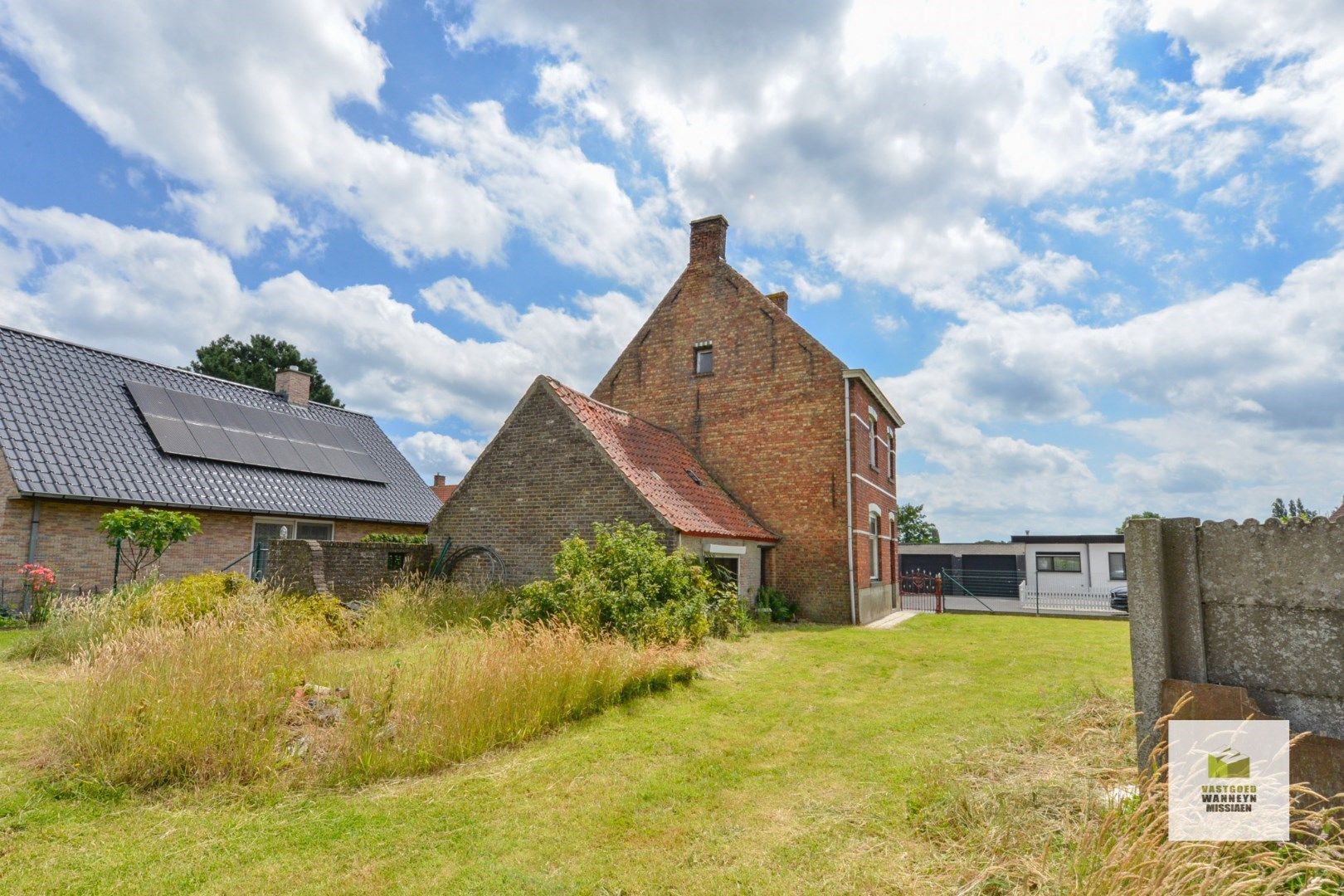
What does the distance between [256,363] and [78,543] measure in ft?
94.2

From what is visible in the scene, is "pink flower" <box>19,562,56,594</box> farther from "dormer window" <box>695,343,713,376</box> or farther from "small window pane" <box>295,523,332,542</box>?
"dormer window" <box>695,343,713,376</box>

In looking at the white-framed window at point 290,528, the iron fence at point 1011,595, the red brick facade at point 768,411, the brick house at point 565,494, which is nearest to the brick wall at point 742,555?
the brick house at point 565,494

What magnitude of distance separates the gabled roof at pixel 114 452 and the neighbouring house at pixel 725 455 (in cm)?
738

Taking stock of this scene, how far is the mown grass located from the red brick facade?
31.5 feet

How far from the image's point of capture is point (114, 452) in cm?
1730

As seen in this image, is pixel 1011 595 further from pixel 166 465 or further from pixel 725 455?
pixel 166 465

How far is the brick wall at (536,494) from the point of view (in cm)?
1413

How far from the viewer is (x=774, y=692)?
29.1 ft

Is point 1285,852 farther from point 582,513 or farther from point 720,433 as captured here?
point 720,433

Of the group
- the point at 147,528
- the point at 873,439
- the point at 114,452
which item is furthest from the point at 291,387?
the point at 873,439

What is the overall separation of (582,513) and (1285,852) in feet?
38.9

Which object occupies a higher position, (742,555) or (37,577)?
(742,555)

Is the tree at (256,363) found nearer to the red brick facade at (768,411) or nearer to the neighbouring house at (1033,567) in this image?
the red brick facade at (768,411)

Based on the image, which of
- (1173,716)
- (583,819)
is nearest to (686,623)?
(583,819)
